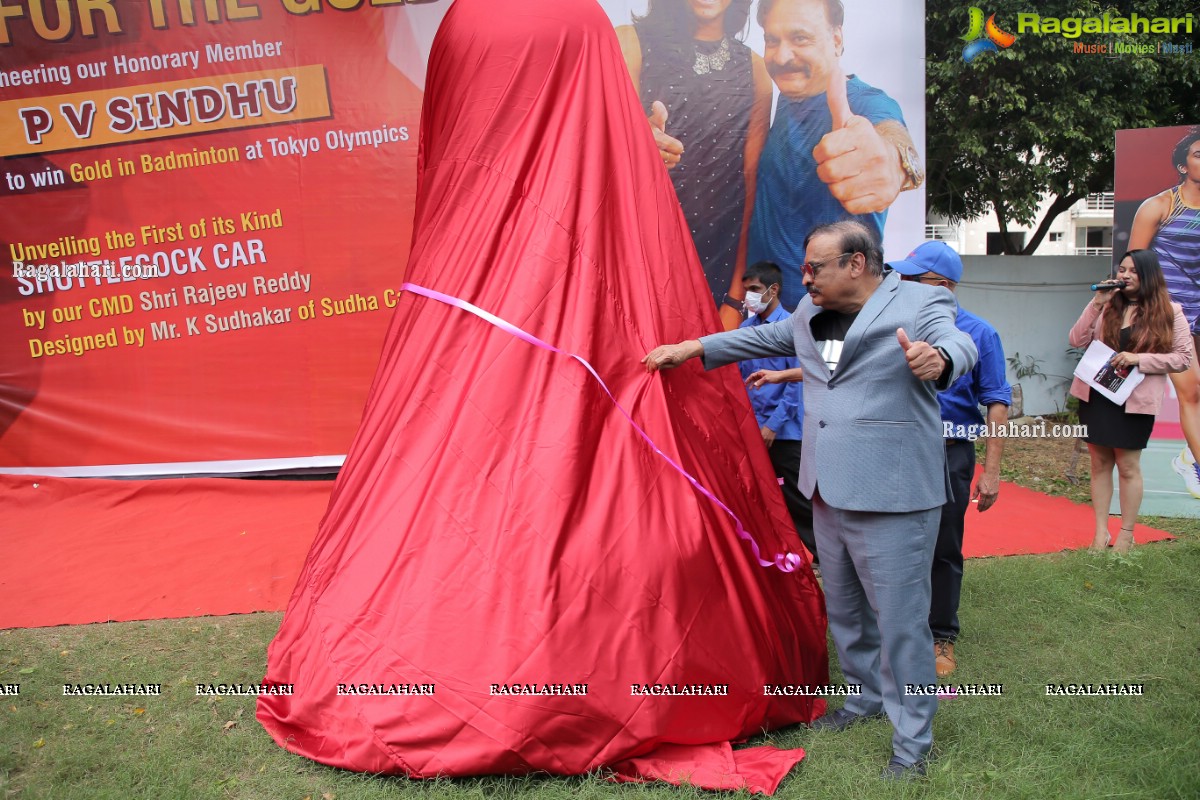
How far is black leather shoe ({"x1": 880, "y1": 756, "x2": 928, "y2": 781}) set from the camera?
108 inches

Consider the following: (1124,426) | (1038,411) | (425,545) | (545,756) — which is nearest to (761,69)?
(1124,426)

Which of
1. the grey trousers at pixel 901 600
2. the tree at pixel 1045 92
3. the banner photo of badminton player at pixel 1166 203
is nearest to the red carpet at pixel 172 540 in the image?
the banner photo of badminton player at pixel 1166 203

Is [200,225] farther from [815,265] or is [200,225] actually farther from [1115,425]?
[1115,425]

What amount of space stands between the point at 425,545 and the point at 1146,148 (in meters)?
7.56

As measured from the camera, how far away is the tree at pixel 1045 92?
932 cm

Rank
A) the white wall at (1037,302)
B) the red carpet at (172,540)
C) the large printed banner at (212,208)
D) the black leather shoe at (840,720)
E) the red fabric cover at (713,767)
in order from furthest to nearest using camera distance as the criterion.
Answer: the white wall at (1037,302), the large printed banner at (212,208), the red carpet at (172,540), the black leather shoe at (840,720), the red fabric cover at (713,767)

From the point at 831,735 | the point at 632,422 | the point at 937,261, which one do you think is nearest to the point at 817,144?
the point at 937,261

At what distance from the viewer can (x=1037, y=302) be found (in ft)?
36.1

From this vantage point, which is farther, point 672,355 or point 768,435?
point 768,435

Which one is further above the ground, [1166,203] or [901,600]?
[1166,203]

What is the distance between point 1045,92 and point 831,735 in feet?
29.9

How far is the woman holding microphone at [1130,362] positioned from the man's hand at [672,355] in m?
3.06

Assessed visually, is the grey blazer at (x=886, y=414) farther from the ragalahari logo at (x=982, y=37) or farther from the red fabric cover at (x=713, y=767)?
the ragalahari logo at (x=982, y=37)

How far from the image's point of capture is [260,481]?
6.41 m
